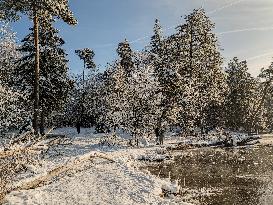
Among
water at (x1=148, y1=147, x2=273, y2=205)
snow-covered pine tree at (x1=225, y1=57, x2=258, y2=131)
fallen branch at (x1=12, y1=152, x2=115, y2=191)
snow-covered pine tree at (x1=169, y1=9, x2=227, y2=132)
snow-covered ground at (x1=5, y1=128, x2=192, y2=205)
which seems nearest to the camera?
snow-covered ground at (x1=5, y1=128, x2=192, y2=205)

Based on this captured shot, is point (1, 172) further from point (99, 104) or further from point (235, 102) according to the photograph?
point (235, 102)

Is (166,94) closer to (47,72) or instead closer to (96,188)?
(47,72)

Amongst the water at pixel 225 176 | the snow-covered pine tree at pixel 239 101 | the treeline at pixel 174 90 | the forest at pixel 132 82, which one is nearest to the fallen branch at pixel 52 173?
the water at pixel 225 176

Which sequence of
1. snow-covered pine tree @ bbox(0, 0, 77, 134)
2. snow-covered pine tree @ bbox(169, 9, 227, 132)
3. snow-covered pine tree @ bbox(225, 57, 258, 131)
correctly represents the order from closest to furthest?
snow-covered pine tree @ bbox(0, 0, 77, 134) < snow-covered pine tree @ bbox(169, 9, 227, 132) < snow-covered pine tree @ bbox(225, 57, 258, 131)

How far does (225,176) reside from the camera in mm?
22281

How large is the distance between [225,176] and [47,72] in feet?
86.4

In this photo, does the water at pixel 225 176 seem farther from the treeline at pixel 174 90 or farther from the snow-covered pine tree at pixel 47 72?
the snow-covered pine tree at pixel 47 72

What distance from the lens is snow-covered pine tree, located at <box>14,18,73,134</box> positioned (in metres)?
41.8

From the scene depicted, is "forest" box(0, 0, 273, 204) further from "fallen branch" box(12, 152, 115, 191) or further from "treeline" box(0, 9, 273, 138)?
"fallen branch" box(12, 152, 115, 191)

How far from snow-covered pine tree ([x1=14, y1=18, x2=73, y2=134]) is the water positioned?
16.5 metres

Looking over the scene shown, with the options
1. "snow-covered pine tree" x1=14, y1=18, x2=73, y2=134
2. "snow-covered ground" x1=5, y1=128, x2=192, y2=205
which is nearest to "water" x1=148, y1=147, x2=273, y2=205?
"snow-covered ground" x1=5, y1=128, x2=192, y2=205

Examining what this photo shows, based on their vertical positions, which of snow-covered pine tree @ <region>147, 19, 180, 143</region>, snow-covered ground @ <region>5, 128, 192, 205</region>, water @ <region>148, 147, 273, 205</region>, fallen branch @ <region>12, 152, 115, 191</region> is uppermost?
snow-covered pine tree @ <region>147, 19, 180, 143</region>

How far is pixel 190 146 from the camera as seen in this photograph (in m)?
40.7

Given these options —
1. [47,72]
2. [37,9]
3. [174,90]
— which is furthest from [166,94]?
[37,9]
